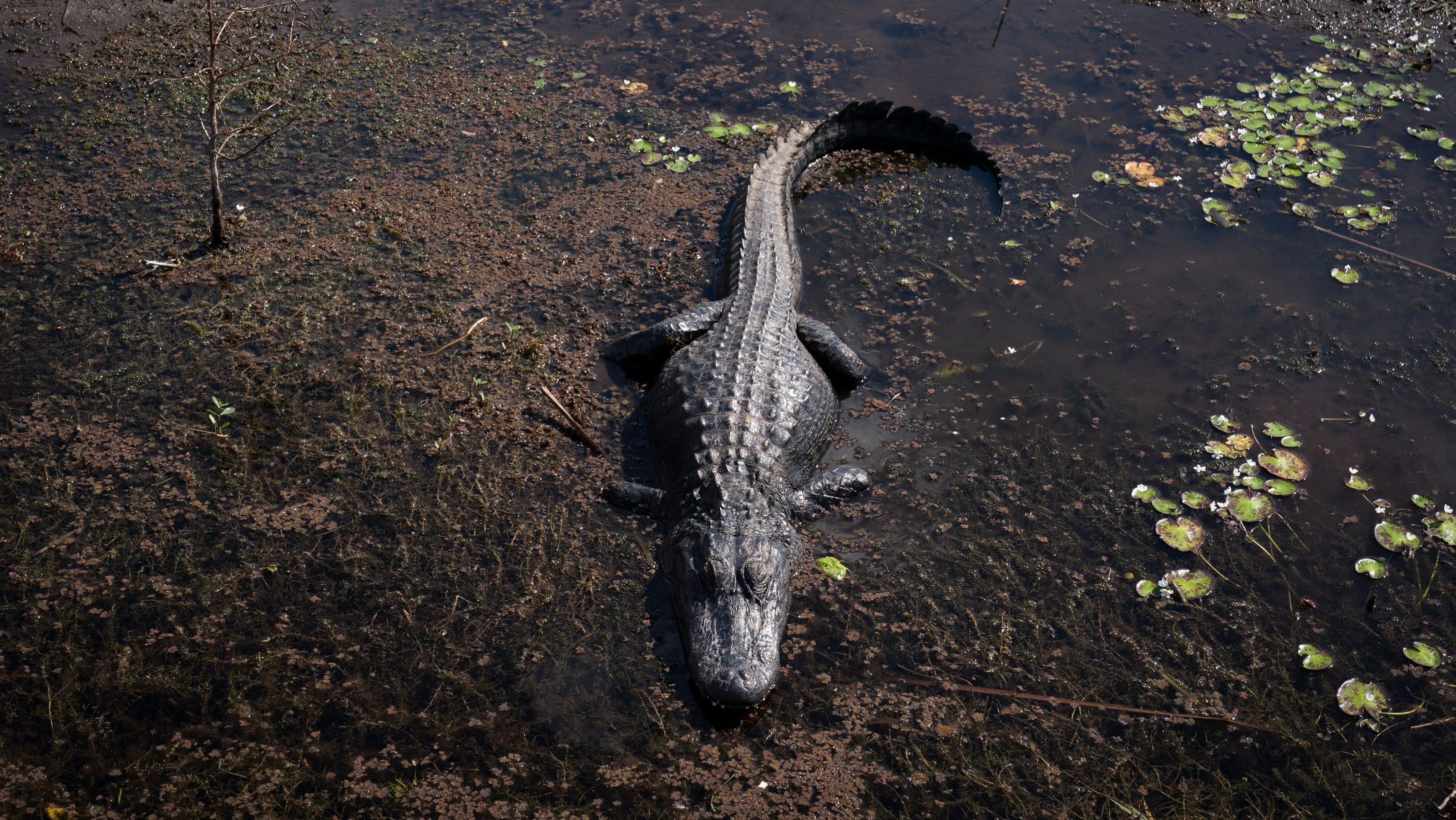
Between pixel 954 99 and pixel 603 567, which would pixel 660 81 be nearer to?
pixel 954 99

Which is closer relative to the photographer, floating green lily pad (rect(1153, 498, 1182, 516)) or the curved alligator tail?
floating green lily pad (rect(1153, 498, 1182, 516))

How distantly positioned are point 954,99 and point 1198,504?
140 inches

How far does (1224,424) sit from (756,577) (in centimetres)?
250

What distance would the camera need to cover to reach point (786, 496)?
12.1ft

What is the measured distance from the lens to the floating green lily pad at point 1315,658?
3.28 meters

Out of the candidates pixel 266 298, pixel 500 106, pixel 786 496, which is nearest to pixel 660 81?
pixel 500 106

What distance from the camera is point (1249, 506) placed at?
12.5 ft

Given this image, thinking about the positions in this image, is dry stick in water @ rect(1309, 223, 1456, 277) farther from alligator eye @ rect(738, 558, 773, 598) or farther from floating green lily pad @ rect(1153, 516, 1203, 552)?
alligator eye @ rect(738, 558, 773, 598)

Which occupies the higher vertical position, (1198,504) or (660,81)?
(660,81)

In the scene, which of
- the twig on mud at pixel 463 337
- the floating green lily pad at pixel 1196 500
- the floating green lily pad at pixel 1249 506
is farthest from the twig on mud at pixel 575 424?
the floating green lily pad at pixel 1249 506

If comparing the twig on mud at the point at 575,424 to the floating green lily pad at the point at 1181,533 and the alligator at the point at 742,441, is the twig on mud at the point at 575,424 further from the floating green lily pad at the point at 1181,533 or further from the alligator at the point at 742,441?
the floating green lily pad at the point at 1181,533

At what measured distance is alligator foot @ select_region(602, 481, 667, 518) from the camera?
12.1 ft

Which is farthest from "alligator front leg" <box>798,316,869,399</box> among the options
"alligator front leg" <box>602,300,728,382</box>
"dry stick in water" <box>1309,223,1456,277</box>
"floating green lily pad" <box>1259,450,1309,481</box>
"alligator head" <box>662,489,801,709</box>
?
"dry stick in water" <box>1309,223,1456,277</box>

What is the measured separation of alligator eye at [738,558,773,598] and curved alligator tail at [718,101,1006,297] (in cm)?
271
